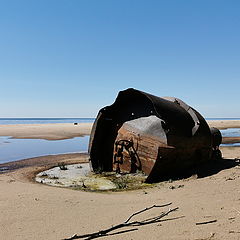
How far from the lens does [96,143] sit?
836cm

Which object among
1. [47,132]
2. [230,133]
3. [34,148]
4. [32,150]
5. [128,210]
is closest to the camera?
[128,210]

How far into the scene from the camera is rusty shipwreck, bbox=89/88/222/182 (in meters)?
6.51

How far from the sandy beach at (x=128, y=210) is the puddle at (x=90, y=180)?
0.52 m

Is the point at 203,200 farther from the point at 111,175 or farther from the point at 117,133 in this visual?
the point at 117,133

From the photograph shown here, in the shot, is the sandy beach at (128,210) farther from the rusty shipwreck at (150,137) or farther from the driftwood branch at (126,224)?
the rusty shipwreck at (150,137)

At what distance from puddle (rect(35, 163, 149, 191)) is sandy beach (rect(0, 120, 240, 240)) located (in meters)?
0.52

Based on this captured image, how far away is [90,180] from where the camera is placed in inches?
279

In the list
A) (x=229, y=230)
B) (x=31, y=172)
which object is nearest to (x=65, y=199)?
(x=229, y=230)

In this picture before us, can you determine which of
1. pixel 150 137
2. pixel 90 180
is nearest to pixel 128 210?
pixel 150 137

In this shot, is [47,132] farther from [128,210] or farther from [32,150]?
[128,210]

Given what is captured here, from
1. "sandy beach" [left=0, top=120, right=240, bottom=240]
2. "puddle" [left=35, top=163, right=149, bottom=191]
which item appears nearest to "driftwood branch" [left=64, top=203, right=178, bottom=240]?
"sandy beach" [left=0, top=120, right=240, bottom=240]

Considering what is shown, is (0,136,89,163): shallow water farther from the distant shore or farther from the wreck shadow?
the wreck shadow

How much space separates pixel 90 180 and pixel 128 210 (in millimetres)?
2988

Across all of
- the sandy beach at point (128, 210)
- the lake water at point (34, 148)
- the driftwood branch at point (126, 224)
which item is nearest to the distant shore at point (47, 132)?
the lake water at point (34, 148)
